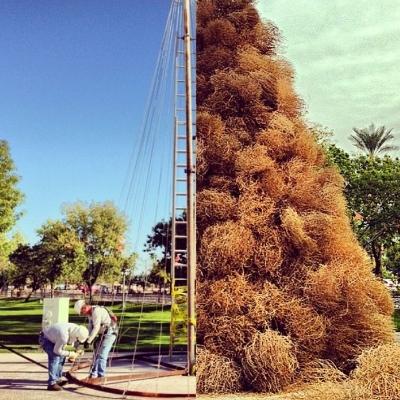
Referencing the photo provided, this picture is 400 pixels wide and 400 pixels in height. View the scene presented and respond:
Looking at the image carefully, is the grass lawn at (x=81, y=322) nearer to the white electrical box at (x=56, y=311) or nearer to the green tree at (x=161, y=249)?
the white electrical box at (x=56, y=311)

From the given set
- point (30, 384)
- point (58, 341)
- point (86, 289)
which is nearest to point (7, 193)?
point (86, 289)

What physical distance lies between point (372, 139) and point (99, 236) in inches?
58.4

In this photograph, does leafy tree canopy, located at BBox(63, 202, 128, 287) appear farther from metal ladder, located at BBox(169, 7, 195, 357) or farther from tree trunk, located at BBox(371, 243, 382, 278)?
tree trunk, located at BBox(371, 243, 382, 278)

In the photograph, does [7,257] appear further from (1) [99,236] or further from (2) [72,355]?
(2) [72,355]

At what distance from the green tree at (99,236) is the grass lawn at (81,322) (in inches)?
5.9

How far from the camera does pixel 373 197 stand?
2709 mm

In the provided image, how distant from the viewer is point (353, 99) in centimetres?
296

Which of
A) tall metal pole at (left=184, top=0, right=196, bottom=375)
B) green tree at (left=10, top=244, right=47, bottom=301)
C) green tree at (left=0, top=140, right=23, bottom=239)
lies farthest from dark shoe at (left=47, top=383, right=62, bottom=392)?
green tree at (left=0, top=140, right=23, bottom=239)

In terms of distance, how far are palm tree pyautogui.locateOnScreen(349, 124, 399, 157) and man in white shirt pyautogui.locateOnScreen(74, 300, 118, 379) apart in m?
1.51

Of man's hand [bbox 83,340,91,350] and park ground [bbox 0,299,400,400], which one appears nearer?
park ground [bbox 0,299,400,400]

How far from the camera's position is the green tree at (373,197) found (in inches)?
103

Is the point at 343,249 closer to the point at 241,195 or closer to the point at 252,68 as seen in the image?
the point at 241,195

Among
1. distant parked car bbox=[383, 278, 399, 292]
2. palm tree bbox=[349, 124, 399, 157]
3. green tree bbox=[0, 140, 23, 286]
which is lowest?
distant parked car bbox=[383, 278, 399, 292]

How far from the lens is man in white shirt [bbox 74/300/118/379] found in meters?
2.32
